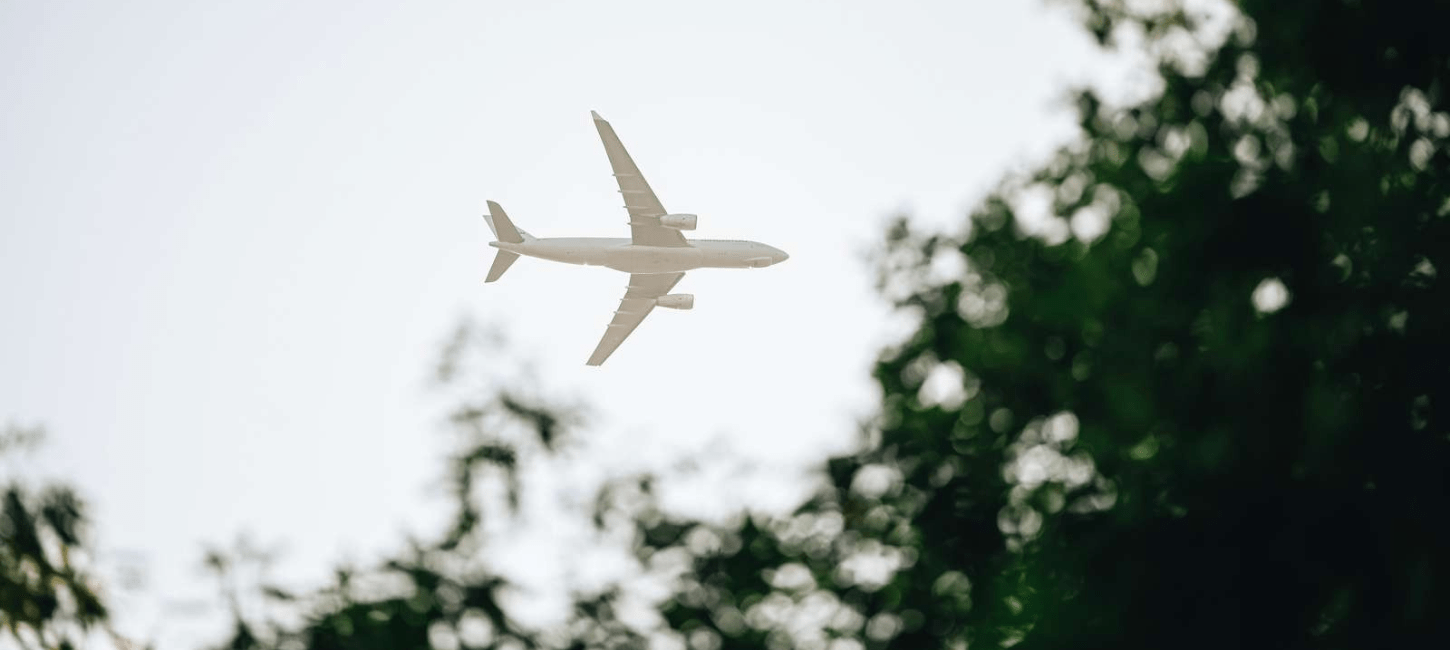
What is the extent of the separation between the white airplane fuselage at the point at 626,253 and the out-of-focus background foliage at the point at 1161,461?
28.8 metres

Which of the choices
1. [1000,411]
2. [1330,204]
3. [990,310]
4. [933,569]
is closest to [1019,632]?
[933,569]

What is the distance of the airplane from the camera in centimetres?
4362

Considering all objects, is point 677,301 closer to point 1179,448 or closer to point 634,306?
point 634,306

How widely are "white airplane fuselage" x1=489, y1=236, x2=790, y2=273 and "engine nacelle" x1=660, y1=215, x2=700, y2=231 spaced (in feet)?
4.88

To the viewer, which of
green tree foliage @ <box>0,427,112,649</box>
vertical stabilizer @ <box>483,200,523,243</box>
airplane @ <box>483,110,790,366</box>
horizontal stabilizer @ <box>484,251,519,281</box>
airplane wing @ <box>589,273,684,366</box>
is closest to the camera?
green tree foliage @ <box>0,427,112,649</box>

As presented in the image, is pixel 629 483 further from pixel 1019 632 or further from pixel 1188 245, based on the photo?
pixel 1188 245

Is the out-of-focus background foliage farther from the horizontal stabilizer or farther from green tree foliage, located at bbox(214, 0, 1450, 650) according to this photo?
the horizontal stabilizer

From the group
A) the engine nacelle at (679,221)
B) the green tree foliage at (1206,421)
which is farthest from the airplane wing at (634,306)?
the green tree foliage at (1206,421)

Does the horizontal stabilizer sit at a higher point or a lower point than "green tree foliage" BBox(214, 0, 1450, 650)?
higher

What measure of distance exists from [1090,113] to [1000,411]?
374 cm

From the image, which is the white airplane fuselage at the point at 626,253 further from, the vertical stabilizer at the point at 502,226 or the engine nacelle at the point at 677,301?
the engine nacelle at the point at 677,301

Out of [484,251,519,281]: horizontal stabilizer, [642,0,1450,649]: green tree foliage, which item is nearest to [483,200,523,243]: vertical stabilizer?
[484,251,519,281]: horizontal stabilizer

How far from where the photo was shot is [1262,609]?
15.8 metres

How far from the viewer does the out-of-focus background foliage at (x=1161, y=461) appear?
49.1 ft
